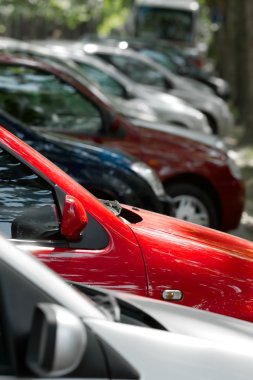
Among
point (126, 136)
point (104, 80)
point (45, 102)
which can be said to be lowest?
point (104, 80)

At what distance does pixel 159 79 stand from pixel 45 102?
30.5 feet

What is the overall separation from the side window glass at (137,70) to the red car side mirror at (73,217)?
46.4 ft

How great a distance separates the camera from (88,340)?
124 inches

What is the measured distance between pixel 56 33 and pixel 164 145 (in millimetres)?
30847

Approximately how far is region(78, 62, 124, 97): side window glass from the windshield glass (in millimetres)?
22663

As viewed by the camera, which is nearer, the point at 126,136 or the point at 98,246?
the point at 98,246

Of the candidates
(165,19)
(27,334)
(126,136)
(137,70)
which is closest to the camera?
(27,334)

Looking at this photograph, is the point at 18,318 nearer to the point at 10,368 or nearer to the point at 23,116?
the point at 10,368

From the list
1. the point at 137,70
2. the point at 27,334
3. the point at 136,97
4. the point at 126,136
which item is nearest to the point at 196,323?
the point at 27,334

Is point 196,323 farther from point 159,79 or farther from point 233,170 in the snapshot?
point 159,79

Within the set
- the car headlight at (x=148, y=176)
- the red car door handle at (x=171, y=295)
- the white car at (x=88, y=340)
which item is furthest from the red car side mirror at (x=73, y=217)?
the car headlight at (x=148, y=176)

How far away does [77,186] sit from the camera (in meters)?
5.18

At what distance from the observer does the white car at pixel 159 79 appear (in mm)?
18859

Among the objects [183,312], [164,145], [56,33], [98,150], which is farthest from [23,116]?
[56,33]
